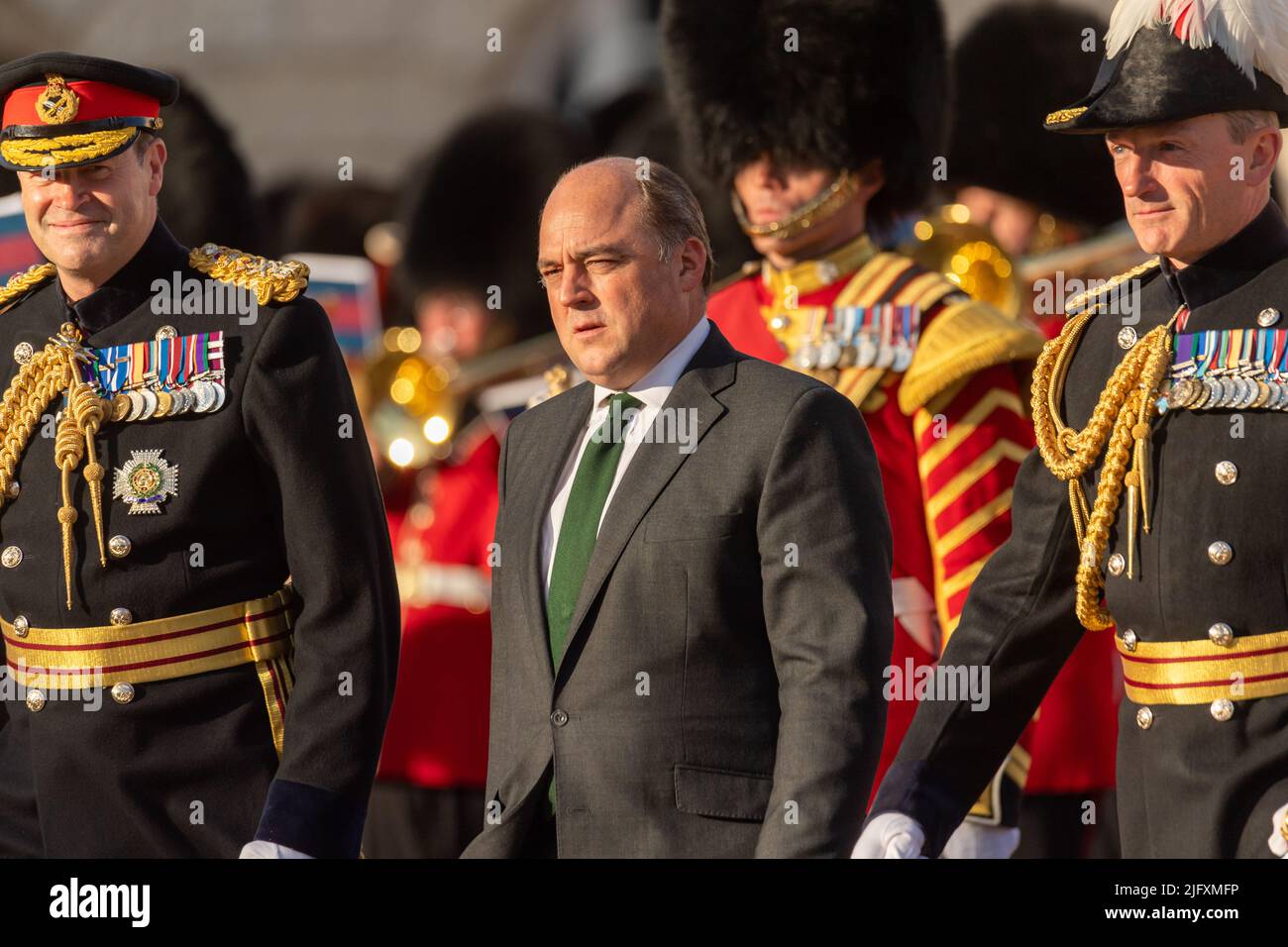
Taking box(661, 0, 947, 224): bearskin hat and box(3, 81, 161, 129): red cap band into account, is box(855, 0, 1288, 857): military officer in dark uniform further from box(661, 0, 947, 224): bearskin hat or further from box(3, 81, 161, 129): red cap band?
box(661, 0, 947, 224): bearskin hat

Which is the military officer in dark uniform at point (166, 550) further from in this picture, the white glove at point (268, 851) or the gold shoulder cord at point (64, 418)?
the white glove at point (268, 851)

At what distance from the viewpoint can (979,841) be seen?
629 centimetres

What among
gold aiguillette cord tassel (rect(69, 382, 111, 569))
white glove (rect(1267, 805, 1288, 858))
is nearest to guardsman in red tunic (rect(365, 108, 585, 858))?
gold aiguillette cord tassel (rect(69, 382, 111, 569))

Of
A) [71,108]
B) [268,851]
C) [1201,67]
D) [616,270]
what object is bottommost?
[268,851]

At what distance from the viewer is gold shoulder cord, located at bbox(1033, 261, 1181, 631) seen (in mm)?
5000

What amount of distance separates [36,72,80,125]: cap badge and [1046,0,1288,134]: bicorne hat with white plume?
1.78 meters

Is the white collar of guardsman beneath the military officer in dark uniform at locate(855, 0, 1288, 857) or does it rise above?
above

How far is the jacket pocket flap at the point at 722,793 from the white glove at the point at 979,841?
1.37m

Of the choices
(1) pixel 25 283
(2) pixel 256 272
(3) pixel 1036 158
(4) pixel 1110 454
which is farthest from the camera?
(3) pixel 1036 158

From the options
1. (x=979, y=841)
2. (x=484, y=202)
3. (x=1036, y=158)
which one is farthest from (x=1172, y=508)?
(x=484, y=202)

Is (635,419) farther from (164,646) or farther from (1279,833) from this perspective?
(1279,833)

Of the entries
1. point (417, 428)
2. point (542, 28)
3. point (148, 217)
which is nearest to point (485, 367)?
point (417, 428)

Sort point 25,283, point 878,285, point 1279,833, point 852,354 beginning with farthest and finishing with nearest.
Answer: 1. point 878,285
2. point 852,354
3. point 25,283
4. point 1279,833

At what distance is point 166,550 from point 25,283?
687mm
